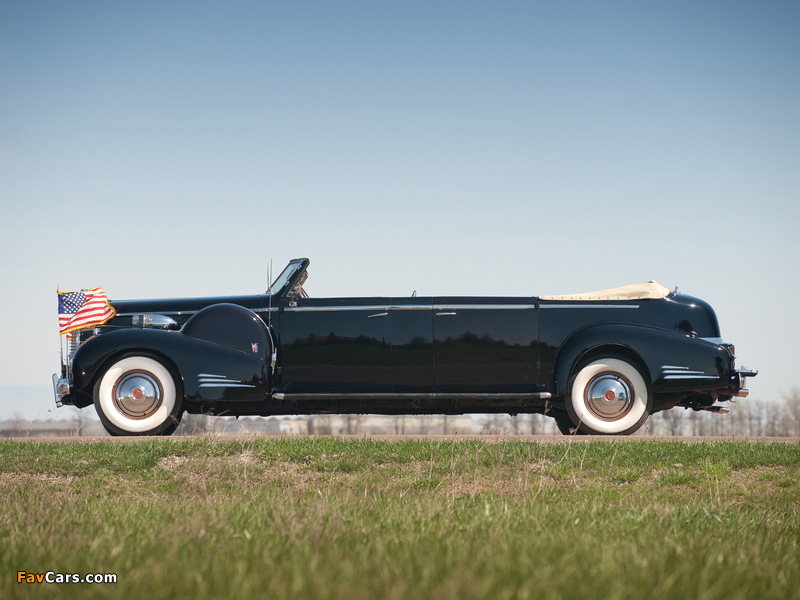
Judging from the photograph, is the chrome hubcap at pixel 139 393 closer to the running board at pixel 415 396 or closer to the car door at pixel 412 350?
the running board at pixel 415 396

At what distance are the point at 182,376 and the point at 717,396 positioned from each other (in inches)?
249

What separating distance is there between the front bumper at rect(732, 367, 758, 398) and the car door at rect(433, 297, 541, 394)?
2.35 meters

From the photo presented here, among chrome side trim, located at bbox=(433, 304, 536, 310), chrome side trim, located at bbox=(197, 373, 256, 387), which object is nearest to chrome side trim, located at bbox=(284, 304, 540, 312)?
chrome side trim, located at bbox=(433, 304, 536, 310)

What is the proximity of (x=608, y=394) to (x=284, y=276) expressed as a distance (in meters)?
4.26

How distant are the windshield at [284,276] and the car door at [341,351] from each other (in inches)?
34.6

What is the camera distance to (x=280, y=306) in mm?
8172

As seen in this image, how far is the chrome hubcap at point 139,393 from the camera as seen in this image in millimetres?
7844

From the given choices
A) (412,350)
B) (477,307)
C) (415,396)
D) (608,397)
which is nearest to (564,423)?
(608,397)

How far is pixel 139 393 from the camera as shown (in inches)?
309

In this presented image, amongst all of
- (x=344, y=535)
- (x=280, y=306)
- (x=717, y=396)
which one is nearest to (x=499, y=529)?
(x=344, y=535)

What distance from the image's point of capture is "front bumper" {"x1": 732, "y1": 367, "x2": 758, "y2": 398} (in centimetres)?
796

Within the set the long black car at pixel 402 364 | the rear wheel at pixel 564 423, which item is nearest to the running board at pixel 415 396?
the long black car at pixel 402 364

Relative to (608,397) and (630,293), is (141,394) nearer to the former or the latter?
(608,397)

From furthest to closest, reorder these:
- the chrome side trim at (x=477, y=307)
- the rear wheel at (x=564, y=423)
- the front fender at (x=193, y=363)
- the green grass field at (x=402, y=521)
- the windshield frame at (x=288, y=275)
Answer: the rear wheel at (x=564, y=423)
the windshield frame at (x=288, y=275)
the chrome side trim at (x=477, y=307)
the front fender at (x=193, y=363)
the green grass field at (x=402, y=521)
